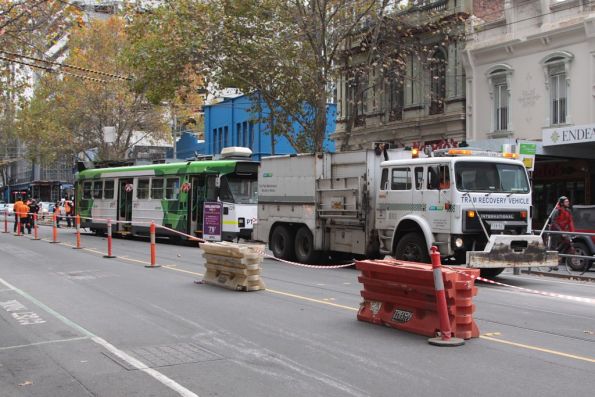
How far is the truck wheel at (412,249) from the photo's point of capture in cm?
1337

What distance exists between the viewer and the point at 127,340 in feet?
24.9

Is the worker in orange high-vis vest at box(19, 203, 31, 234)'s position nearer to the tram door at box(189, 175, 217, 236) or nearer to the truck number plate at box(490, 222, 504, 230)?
the tram door at box(189, 175, 217, 236)

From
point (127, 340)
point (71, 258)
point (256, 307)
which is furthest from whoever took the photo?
point (71, 258)

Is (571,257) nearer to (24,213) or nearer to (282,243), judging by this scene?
A: (282,243)

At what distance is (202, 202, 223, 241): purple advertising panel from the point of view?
21797 millimetres

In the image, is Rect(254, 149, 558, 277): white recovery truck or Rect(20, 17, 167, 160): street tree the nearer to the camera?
Rect(254, 149, 558, 277): white recovery truck

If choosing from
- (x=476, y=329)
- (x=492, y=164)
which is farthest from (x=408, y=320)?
(x=492, y=164)

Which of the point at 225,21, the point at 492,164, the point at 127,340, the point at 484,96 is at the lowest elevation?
the point at 127,340

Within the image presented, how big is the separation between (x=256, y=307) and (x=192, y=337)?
2240mm

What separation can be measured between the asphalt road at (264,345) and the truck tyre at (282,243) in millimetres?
4833

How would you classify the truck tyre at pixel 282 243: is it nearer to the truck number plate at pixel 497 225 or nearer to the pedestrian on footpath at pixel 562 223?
the truck number plate at pixel 497 225

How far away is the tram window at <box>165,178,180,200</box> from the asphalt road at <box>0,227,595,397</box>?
38.6ft

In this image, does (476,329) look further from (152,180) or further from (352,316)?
(152,180)

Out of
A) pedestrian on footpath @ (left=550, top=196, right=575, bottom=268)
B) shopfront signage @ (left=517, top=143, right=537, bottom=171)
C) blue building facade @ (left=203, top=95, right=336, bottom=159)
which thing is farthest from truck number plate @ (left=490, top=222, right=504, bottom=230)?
blue building facade @ (left=203, top=95, right=336, bottom=159)
